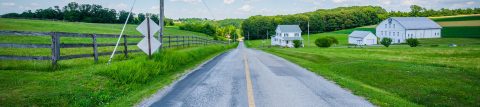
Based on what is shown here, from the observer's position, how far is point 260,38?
142000 mm

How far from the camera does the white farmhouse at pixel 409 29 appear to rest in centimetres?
7956

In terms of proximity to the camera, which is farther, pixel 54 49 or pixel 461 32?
A: pixel 461 32

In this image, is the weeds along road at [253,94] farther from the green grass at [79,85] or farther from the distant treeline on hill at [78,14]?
the distant treeline on hill at [78,14]

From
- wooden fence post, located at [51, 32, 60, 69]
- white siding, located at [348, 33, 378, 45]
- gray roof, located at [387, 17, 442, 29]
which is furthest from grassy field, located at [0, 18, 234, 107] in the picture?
gray roof, located at [387, 17, 442, 29]

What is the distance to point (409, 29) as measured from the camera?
78.9 meters

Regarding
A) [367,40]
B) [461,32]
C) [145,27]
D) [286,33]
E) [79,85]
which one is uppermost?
[286,33]

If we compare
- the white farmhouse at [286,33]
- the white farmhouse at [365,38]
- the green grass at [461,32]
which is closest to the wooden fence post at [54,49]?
the green grass at [461,32]

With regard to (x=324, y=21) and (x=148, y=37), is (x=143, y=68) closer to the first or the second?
(x=148, y=37)

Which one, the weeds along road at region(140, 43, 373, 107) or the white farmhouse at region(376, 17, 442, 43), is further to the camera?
the white farmhouse at region(376, 17, 442, 43)

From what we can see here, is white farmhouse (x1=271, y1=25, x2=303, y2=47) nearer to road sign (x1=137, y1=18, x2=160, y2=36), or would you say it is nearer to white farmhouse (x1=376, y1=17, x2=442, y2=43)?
white farmhouse (x1=376, y1=17, x2=442, y2=43)

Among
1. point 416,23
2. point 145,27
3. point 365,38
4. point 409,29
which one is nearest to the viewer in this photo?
point 145,27

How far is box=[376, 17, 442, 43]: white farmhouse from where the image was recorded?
Result: 79562 mm

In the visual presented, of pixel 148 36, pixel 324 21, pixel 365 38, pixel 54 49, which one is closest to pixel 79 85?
pixel 54 49

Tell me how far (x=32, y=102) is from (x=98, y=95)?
154cm
